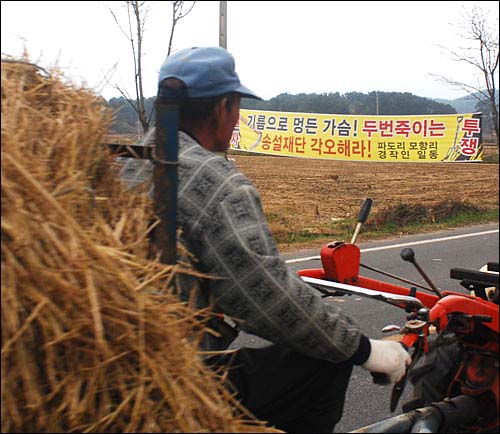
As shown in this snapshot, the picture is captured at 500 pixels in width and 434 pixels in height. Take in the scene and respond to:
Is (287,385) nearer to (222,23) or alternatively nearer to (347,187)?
(222,23)

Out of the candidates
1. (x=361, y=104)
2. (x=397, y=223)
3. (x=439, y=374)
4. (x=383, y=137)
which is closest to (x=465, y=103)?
(x=361, y=104)

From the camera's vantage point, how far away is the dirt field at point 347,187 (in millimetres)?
13023

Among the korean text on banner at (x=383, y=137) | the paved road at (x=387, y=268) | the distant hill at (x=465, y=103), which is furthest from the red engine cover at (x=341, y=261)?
the korean text on banner at (x=383, y=137)

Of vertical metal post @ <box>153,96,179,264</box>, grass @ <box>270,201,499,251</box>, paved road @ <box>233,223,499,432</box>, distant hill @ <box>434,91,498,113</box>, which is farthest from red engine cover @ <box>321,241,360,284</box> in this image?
distant hill @ <box>434,91,498,113</box>

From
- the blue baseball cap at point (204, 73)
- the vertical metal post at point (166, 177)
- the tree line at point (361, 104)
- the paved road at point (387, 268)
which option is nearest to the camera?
the vertical metal post at point (166, 177)

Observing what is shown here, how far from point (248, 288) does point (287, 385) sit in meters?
0.51

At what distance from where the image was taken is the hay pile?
1.47 meters

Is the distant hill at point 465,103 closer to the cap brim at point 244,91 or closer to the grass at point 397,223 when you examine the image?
the grass at point 397,223

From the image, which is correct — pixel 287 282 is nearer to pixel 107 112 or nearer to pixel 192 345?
pixel 192 345

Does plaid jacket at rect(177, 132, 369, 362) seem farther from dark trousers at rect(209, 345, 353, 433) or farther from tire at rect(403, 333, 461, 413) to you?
tire at rect(403, 333, 461, 413)

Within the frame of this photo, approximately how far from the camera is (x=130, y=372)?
5.22 ft

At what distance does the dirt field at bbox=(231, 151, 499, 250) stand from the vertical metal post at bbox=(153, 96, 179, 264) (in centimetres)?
759

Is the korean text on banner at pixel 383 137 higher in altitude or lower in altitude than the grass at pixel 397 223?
higher

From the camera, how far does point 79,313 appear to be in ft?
4.95
